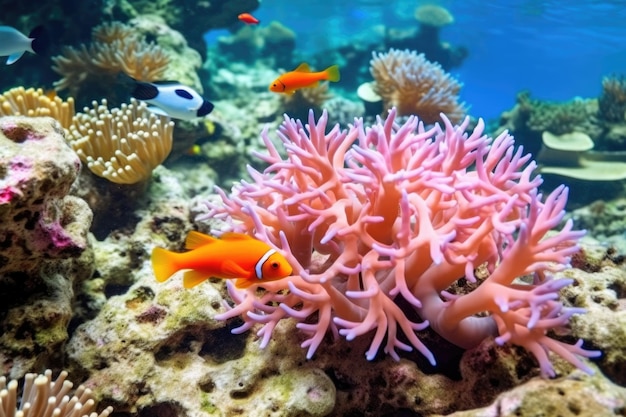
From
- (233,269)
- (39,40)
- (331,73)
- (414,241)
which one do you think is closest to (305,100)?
(331,73)

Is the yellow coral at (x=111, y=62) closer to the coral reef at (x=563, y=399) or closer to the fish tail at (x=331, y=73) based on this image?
the fish tail at (x=331, y=73)

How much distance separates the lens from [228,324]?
2.79m

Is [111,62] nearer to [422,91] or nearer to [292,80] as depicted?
[292,80]

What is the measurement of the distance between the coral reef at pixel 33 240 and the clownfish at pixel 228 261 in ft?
2.34

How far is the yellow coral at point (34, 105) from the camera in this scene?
4230 millimetres

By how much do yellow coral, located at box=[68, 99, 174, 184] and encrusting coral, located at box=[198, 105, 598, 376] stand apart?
6.60 ft

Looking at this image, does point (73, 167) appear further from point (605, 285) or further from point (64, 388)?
point (605, 285)

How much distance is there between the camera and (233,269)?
6.46 ft

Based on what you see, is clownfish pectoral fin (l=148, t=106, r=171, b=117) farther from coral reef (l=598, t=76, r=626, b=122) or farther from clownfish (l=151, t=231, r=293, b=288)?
coral reef (l=598, t=76, r=626, b=122)

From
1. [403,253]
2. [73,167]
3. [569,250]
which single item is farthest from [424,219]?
[73,167]

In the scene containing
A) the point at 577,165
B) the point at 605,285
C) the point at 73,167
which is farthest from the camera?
the point at 577,165

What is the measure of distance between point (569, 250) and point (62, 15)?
853 cm

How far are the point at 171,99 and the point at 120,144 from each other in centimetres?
67

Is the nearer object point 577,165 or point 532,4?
point 577,165
